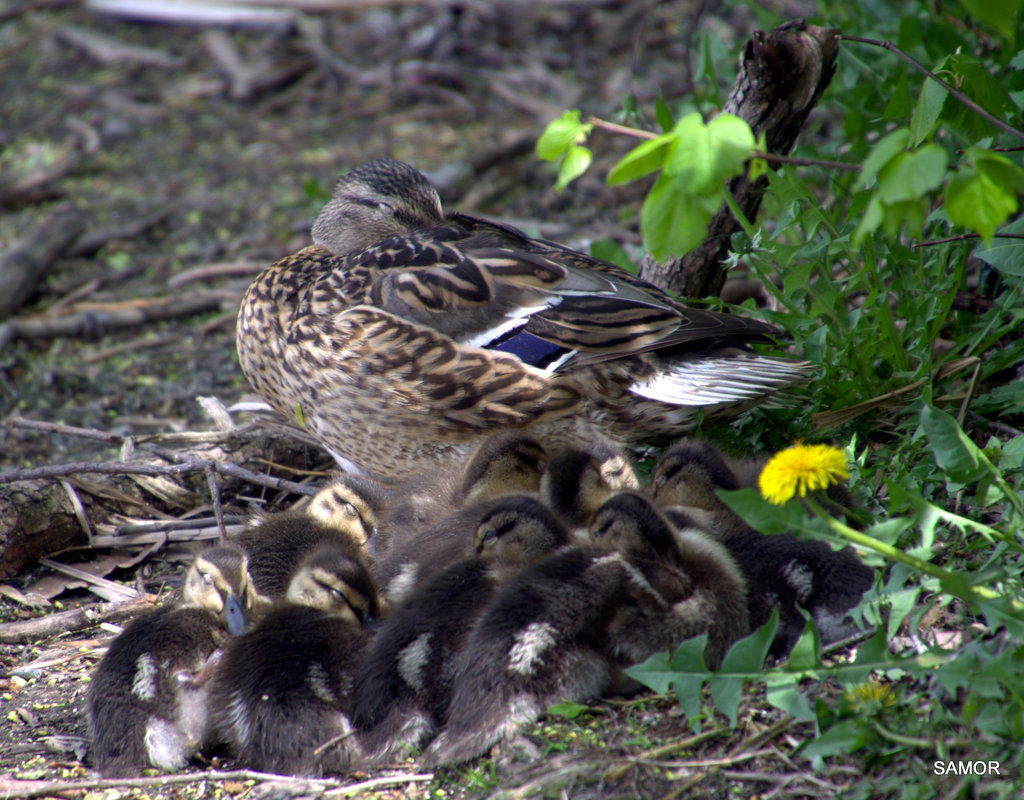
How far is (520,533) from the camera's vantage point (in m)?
2.85

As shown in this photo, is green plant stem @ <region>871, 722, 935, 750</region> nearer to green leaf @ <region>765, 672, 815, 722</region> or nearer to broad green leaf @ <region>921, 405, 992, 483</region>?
green leaf @ <region>765, 672, 815, 722</region>

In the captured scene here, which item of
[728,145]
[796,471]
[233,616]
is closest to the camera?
[728,145]

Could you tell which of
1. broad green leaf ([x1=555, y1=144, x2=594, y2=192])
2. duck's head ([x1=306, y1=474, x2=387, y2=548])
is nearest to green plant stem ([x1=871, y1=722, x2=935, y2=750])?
broad green leaf ([x1=555, y1=144, x2=594, y2=192])

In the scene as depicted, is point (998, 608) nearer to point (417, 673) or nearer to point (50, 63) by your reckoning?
point (417, 673)

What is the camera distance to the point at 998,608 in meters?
2.09

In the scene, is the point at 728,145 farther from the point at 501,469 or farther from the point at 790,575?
the point at 501,469

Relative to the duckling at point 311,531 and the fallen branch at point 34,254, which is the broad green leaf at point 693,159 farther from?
the fallen branch at point 34,254

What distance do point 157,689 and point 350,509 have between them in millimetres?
1041

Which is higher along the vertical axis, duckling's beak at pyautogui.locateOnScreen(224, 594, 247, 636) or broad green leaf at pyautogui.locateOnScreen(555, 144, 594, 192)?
broad green leaf at pyautogui.locateOnScreen(555, 144, 594, 192)

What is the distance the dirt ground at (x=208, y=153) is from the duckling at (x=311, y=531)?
26.1 inches

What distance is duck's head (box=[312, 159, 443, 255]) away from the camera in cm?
448

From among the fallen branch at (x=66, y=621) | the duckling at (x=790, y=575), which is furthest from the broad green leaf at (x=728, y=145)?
the fallen branch at (x=66, y=621)

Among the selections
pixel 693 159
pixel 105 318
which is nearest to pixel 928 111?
pixel 693 159

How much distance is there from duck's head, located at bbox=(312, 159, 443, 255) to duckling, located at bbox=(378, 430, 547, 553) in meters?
1.38
